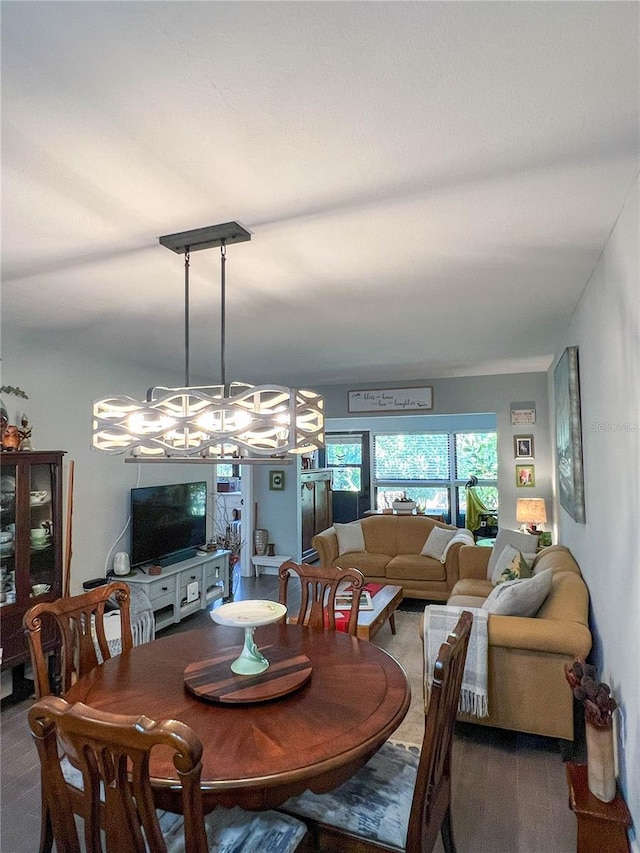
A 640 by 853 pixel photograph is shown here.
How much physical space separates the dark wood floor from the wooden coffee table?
3.10ft

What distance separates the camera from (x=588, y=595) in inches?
117

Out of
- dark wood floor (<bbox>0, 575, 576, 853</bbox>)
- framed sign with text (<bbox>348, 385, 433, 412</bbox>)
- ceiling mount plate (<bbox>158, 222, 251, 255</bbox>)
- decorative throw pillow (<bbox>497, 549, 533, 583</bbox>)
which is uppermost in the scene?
ceiling mount plate (<bbox>158, 222, 251, 255</bbox>)

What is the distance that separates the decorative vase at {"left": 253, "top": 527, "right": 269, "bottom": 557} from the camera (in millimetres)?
7023

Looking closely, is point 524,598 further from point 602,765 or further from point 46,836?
point 46,836

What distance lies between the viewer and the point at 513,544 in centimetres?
477

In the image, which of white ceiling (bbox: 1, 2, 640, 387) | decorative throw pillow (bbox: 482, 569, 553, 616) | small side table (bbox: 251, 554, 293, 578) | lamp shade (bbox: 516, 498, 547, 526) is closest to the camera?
white ceiling (bbox: 1, 2, 640, 387)

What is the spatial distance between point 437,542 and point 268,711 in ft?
13.4

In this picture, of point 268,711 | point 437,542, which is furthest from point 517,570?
point 268,711

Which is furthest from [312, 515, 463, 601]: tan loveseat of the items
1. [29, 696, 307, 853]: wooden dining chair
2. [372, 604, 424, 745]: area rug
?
[29, 696, 307, 853]: wooden dining chair

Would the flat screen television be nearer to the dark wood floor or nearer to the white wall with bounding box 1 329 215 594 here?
the white wall with bounding box 1 329 215 594

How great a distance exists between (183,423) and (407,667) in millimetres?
2845

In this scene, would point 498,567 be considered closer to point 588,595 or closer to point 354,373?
point 588,595

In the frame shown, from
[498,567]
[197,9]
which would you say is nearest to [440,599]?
[498,567]

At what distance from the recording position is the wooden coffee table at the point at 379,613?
3750 mm
